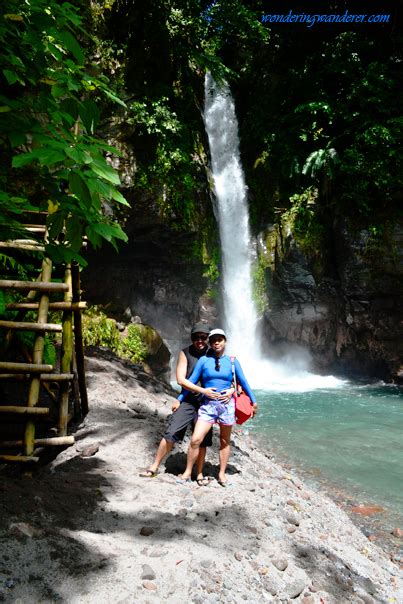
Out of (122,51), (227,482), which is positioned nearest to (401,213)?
(122,51)

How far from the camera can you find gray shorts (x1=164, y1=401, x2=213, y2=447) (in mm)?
4414

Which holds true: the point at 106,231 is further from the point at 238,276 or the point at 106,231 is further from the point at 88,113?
the point at 238,276

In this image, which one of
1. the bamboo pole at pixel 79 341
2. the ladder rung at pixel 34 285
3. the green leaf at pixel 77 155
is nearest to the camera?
the green leaf at pixel 77 155

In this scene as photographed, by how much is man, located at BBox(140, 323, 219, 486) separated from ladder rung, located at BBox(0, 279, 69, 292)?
1480mm

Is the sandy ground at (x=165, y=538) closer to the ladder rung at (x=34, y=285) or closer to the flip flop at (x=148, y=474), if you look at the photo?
the flip flop at (x=148, y=474)

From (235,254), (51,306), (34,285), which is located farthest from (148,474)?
(235,254)

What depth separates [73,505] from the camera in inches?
132

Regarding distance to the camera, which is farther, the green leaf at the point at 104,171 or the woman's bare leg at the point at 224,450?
the woman's bare leg at the point at 224,450

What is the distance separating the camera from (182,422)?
4.46 metres

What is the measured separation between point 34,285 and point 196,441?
2.35 metres

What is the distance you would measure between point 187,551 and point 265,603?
0.61 m

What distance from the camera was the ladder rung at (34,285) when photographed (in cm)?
405

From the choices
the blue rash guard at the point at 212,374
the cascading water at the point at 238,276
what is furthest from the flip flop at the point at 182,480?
the cascading water at the point at 238,276

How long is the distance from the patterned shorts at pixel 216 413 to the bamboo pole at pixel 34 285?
1.99m
